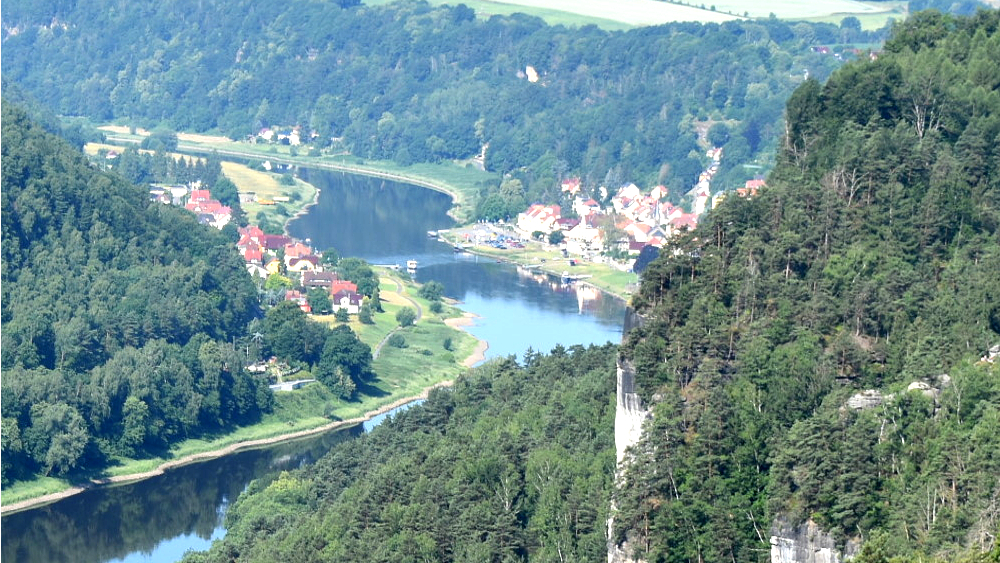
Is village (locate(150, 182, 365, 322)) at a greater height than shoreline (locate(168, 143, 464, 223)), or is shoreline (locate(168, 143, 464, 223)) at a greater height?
village (locate(150, 182, 365, 322))

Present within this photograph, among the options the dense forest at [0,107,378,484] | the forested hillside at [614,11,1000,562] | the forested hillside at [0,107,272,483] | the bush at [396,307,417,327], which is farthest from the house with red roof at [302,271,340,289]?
the forested hillside at [614,11,1000,562]

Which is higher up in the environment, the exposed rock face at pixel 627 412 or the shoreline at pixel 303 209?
the exposed rock face at pixel 627 412

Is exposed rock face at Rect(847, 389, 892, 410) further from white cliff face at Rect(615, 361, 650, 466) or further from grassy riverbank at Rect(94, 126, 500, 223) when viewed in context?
grassy riverbank at Rect(94, 126, 500, 223)

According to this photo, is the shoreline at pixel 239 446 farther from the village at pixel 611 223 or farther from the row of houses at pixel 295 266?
the village at pixel 611 223

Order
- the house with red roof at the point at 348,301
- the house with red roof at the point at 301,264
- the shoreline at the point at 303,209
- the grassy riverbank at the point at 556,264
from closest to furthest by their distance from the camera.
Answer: the house with red roof at the point at 348,301 → the house with red roof at the point at 301,264 → the grassy riverbank at the point at 556,264 → the shoreline at the point at 303,209

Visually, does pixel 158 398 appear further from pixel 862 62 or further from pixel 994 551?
pixel 994 551

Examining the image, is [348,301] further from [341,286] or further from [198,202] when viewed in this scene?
[198,202]

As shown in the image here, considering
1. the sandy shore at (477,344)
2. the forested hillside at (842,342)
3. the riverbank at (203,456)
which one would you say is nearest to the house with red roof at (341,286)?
the sandy shore at (477,344)
